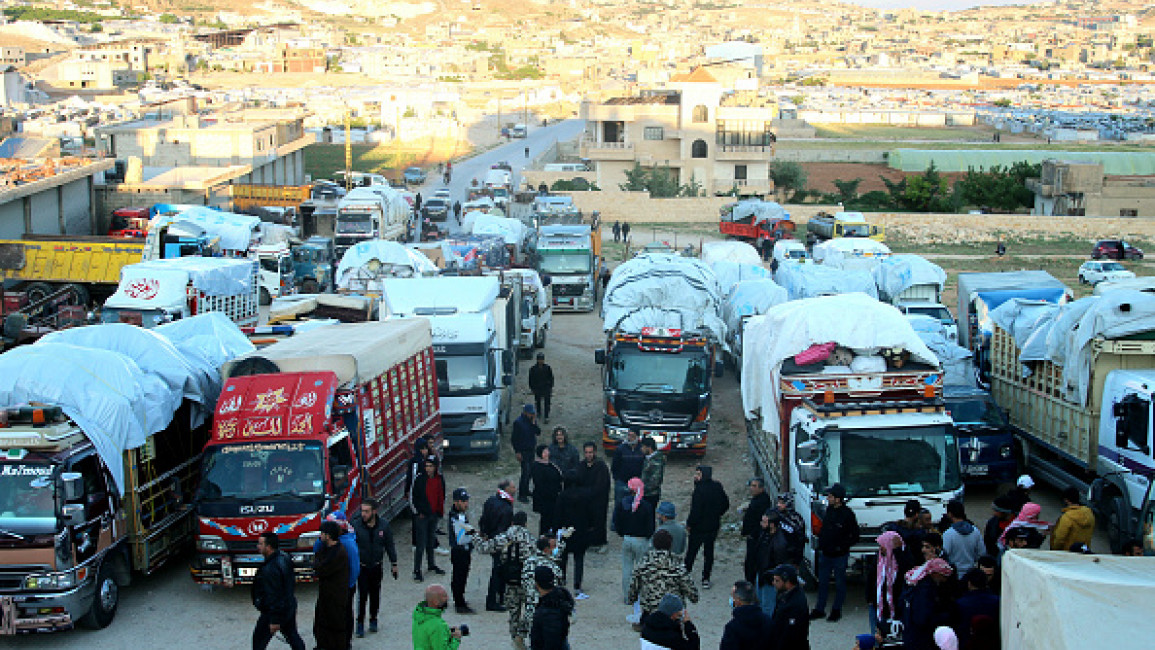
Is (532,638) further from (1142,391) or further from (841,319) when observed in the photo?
(1142,391)

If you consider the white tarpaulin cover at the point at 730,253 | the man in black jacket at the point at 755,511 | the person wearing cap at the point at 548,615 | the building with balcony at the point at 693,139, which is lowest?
the man in black jacket at the point at 755,511

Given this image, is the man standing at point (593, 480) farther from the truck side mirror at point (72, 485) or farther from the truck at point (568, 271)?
the truck at point (568, 271)

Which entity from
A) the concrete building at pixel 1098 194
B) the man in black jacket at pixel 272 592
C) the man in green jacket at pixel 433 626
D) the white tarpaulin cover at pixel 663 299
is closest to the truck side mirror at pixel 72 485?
the man in black jacket at pixel 272 592

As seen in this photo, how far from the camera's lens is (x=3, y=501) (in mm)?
12430

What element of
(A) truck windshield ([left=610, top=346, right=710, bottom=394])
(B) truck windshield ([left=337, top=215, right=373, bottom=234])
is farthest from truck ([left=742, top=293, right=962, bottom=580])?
(B) truck windshield ([left=337, top=215, right=373, bottom=234])

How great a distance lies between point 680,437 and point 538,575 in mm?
10330

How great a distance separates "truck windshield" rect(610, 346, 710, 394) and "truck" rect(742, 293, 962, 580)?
3500 millimetres

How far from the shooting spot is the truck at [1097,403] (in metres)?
14.7

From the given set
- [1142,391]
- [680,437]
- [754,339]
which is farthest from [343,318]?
[1142,391]

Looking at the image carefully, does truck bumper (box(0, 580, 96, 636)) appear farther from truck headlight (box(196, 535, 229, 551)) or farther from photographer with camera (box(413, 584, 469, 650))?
photographer with camera (box(413, 584, 469, 650))

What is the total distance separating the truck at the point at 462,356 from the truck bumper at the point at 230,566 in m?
6.27

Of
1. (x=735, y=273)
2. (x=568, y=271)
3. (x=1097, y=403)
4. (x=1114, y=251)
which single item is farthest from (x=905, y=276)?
(x=1114, y=251)

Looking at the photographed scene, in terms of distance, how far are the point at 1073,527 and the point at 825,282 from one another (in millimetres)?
14819

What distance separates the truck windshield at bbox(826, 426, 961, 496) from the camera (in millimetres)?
13586
